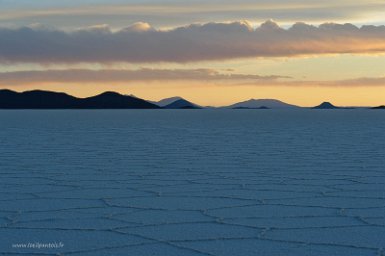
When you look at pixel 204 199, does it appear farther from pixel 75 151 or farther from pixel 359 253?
pixel 75 151

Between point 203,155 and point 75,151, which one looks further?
point 75,151

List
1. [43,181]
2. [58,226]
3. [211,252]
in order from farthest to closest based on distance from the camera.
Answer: [43,181] < [58,226] < [211,252]

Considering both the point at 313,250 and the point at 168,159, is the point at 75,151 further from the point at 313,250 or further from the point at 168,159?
the point at 313,250

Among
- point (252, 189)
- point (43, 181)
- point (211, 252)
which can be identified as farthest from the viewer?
point (43, 181)

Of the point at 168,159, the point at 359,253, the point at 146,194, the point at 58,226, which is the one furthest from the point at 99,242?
the point at 168,159

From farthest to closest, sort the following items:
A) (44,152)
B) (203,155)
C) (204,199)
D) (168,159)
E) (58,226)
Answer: (44,152) → (203,155) → (168,159) → (204,199) → (58,226)

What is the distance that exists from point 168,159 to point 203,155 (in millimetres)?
1161

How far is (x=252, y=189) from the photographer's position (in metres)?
7.54

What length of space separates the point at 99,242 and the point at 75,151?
9.13 meters

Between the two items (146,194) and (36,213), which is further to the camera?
(146,194)

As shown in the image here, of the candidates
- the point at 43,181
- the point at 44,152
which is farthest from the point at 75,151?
the point at 43,181

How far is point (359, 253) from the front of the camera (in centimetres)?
462

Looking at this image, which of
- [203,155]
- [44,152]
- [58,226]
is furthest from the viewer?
[44,152]

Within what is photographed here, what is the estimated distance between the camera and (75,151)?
1382 cm
